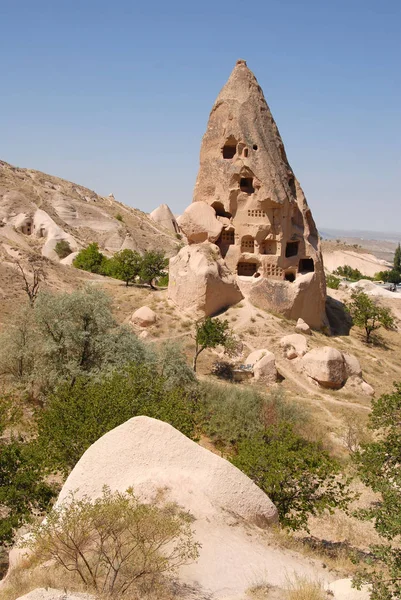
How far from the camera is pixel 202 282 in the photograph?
89.1 ft

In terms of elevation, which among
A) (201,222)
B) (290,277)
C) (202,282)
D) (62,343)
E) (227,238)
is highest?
(201,222)

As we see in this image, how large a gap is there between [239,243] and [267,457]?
19.5 metres

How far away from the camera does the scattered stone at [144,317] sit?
1069 inches

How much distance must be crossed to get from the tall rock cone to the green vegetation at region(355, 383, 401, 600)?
17.7m

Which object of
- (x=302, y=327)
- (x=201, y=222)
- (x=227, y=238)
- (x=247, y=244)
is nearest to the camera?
(x=302, y=327)

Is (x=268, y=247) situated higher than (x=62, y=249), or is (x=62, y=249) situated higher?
(x=268, y=247)

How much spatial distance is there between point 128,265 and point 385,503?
29315 mm

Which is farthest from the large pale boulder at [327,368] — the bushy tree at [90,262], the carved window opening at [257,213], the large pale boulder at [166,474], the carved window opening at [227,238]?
the bushy tree at [90,262]

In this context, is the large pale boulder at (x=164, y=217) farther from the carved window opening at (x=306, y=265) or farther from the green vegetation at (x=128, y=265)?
the carved window opening at (x=306, y=265)

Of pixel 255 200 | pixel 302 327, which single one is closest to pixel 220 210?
pixel 255 200

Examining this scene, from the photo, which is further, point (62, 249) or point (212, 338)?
point (62, 249)

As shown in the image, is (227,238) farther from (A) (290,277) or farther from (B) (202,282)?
(A) (290,277)

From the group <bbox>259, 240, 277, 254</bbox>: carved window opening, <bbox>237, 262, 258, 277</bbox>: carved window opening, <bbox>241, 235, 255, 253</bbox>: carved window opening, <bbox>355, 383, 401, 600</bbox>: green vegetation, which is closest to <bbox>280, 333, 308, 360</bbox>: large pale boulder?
<bbox>237, 262, 258, 277</bbox>: carved window opening

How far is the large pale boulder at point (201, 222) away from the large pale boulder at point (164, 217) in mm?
51841
